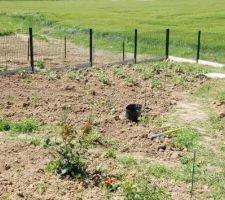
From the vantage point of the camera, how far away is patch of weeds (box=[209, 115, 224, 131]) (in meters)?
11.4

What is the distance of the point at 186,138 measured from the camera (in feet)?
34.1

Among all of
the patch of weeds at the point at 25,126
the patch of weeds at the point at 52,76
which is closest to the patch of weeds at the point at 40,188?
the patch of weeds at the point at 25,126

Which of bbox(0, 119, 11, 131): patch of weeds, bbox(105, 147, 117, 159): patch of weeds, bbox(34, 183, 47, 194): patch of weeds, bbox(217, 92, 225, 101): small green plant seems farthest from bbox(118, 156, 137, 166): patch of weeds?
bbox(217, 92, 225, 101): small green plant

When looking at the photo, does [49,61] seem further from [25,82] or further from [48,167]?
[48,167]

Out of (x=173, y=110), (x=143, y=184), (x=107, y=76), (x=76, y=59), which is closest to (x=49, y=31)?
(x=76, y=59)

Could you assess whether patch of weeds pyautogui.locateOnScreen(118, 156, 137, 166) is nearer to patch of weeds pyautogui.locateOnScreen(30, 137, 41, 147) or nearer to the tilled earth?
the tilled earth

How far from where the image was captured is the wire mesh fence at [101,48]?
2092 centimetres

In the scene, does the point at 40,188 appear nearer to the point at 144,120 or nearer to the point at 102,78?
the point at 144,120

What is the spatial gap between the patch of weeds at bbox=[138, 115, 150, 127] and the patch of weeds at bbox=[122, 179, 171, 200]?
344 centimetres

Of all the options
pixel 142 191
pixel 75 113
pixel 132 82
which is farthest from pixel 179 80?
pixel 142 191

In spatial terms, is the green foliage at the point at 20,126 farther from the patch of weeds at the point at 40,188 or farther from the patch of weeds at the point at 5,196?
the patch of weeds at the point at 5,196

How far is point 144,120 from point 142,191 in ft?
13.7

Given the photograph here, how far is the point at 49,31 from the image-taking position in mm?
33156

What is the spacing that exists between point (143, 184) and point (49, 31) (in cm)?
2631
